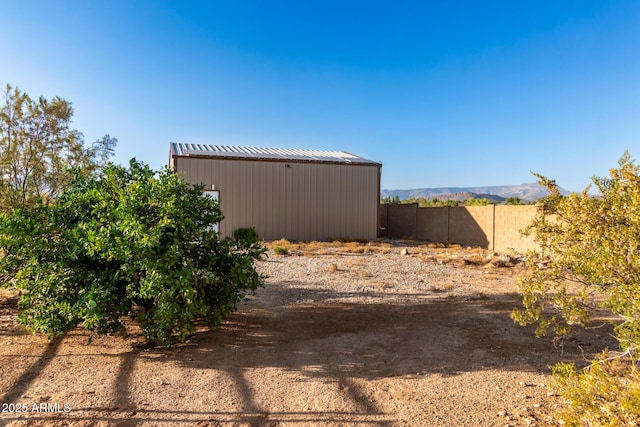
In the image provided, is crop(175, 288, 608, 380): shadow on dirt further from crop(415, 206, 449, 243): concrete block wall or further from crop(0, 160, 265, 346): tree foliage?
crop(415, 206, 449, 243): concrete block wall

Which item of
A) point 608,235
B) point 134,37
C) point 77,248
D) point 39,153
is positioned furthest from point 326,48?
point 608,235

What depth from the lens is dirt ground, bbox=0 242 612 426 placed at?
3.02 meters

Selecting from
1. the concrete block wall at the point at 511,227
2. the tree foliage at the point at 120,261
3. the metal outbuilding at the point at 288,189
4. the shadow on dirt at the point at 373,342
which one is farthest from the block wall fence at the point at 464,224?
the tree foliage at the point at 120,261

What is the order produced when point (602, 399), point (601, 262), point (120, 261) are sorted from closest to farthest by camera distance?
1. point (602, 399)
2. point (601, 262)
3. point (120, 261)

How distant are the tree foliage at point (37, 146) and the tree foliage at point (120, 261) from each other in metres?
4.15

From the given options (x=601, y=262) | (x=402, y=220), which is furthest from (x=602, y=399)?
(x=402, y=220)

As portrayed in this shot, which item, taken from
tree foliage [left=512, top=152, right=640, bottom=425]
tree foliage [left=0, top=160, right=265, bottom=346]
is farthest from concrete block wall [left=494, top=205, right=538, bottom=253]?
tree foliage [left=0, top=160, right=265, bottom=346]

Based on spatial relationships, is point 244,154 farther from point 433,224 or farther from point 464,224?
point 464,224

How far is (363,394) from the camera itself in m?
3.39

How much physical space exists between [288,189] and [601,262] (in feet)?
50.7

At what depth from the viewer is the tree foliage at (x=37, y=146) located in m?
9.06

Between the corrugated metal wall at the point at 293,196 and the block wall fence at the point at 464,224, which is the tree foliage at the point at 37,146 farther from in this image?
the block wall fence at the point at 464,224

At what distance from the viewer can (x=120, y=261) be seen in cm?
442

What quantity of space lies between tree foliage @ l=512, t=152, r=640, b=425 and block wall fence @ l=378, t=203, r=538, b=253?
902 centimetres
